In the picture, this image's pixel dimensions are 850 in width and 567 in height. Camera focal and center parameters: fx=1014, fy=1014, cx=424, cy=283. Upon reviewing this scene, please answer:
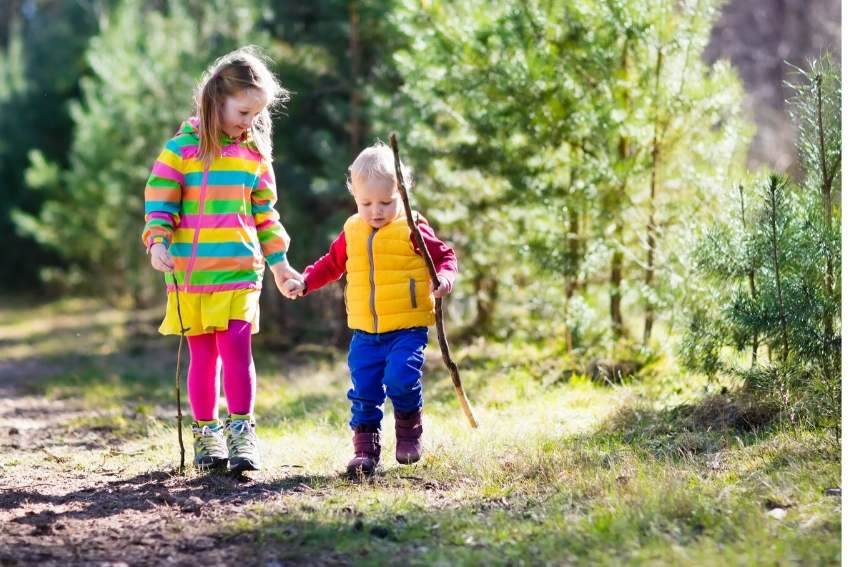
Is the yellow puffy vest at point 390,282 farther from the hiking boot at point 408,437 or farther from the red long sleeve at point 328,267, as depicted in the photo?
the hiking boot at point 408,437

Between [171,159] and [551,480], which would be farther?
[171,159]

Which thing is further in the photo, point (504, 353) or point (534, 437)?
point (504, 353)

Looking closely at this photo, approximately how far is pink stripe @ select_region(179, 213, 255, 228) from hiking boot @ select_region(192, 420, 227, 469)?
3.02 ft

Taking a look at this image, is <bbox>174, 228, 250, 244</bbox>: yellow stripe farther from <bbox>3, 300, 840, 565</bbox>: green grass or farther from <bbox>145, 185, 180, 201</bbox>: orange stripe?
<bbox>3, 300, 840, 565</bbox>: green grass

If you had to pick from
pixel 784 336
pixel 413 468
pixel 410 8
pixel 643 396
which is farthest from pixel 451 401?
pixel 410 8

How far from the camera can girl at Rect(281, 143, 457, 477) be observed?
4.45m

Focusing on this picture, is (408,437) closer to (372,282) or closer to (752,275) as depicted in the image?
(372,282)

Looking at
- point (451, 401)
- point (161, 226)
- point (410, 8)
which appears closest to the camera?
point (161, 226)

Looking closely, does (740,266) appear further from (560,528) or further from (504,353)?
(504,353)

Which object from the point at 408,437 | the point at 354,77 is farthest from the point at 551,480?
the point at 354,77

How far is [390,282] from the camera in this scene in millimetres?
4488

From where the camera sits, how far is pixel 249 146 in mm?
4746

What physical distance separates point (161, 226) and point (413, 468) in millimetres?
1555

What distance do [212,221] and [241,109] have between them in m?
0.52
